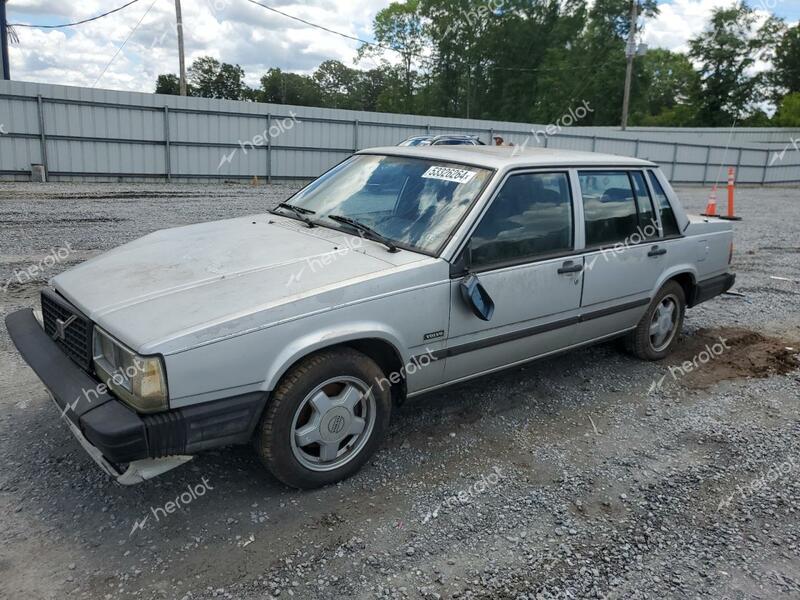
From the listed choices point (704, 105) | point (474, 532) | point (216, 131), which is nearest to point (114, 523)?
point (474, 532)

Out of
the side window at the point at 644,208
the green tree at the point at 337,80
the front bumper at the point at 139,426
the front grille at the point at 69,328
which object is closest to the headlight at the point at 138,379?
the front bumper at the point at 139,426

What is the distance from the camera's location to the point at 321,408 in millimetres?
2998

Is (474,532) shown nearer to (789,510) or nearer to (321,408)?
(321,408)

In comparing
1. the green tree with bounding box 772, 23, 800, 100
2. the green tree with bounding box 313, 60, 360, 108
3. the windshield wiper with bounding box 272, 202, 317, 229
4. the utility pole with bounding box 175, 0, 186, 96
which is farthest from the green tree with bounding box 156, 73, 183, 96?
the windshield wiper with bounding box 272, 202, 317, 229

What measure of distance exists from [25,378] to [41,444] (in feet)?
3.40

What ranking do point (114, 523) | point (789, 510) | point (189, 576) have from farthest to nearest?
point (789, 510) → point (114, 523) → point (189, 576)

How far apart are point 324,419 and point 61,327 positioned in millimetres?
1428

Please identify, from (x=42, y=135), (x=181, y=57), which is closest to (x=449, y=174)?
(x=42, y=135)

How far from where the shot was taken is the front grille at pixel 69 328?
9.42 feet

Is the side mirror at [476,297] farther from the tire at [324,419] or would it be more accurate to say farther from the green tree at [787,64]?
the green tree at [787,64]

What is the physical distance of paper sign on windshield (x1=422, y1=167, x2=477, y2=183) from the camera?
3748mm

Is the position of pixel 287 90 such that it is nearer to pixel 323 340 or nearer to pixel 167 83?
pixel 167 83

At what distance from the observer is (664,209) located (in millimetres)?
4977

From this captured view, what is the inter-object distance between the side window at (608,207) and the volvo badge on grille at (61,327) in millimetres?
3196
